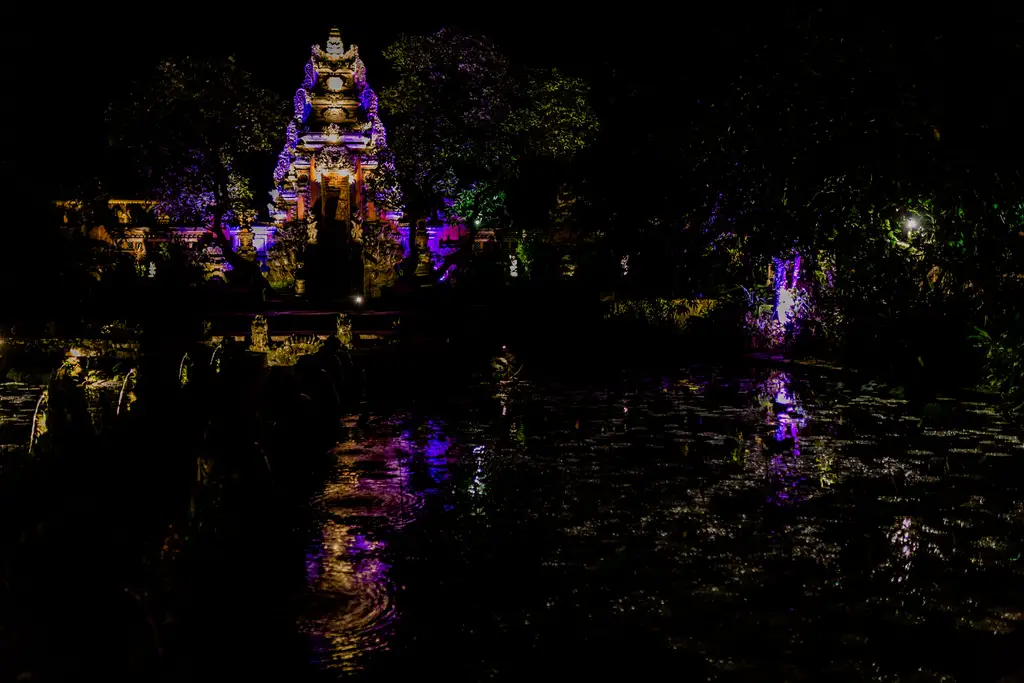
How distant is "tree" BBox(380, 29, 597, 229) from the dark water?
102 feet

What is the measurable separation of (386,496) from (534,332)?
58.5 feet

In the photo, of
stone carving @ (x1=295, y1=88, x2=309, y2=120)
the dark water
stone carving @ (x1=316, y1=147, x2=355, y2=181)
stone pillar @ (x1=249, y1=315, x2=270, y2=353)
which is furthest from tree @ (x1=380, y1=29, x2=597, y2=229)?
the dark water

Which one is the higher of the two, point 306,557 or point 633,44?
point 633,44

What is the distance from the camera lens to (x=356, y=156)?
42719mm

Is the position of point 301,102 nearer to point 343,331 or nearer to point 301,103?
point 301,103

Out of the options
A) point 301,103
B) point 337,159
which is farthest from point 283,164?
point 337,159

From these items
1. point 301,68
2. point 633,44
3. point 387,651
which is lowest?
point 387,651

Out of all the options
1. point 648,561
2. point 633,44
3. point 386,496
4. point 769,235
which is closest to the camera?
point 648,561

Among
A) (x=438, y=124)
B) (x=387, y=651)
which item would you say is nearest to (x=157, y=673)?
(x=387, y=651)

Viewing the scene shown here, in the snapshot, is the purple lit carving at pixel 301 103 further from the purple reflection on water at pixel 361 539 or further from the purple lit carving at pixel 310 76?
the purple reflection on water at pixel 361 539

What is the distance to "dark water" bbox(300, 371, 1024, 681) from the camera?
500 centimetres

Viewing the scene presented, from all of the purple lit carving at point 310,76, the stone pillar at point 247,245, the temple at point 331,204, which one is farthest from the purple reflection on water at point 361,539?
the stone pillar at point 247,245

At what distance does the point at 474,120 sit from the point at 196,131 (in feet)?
41.6

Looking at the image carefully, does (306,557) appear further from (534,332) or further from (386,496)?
(534,332)
